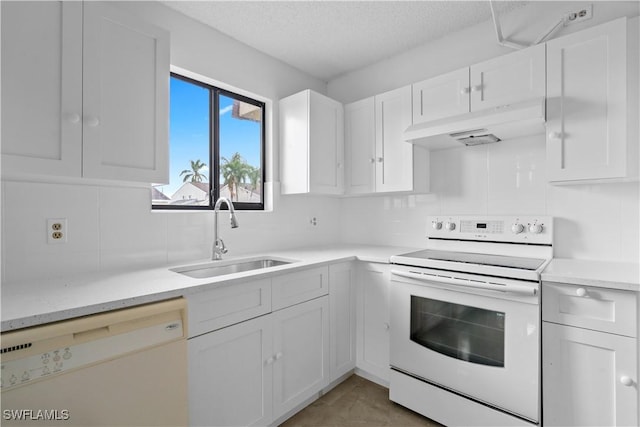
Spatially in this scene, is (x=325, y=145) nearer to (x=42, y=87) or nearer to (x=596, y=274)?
(x=42, y=87)

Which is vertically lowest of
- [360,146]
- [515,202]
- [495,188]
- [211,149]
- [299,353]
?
[299,353]

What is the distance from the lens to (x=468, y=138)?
205 centimetres

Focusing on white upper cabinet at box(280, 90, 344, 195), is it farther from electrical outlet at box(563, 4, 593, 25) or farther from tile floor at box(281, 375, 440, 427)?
electrical outlet at box(563, 4, 593, 25)

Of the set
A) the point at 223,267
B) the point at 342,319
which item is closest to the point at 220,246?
the point at 223,267

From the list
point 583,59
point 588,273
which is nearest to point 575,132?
point 583,59

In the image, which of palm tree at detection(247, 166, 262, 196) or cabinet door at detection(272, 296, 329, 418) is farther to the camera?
palm tree at detection(247, 166, 262, 196)

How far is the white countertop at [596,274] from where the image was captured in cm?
131

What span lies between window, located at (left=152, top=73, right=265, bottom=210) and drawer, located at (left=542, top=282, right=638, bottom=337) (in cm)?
197

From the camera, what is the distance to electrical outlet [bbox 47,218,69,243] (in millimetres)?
1478

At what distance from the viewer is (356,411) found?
1910mm

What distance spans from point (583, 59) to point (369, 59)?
1.54 m

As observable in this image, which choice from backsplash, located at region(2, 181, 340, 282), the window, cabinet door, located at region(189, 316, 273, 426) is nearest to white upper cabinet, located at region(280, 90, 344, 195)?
the window

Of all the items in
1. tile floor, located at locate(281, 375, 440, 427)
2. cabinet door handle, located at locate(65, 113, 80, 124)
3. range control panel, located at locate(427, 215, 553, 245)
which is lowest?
tile floor, located at locate(281, 375, 440, 427)

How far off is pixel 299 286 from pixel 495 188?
4.98ft
